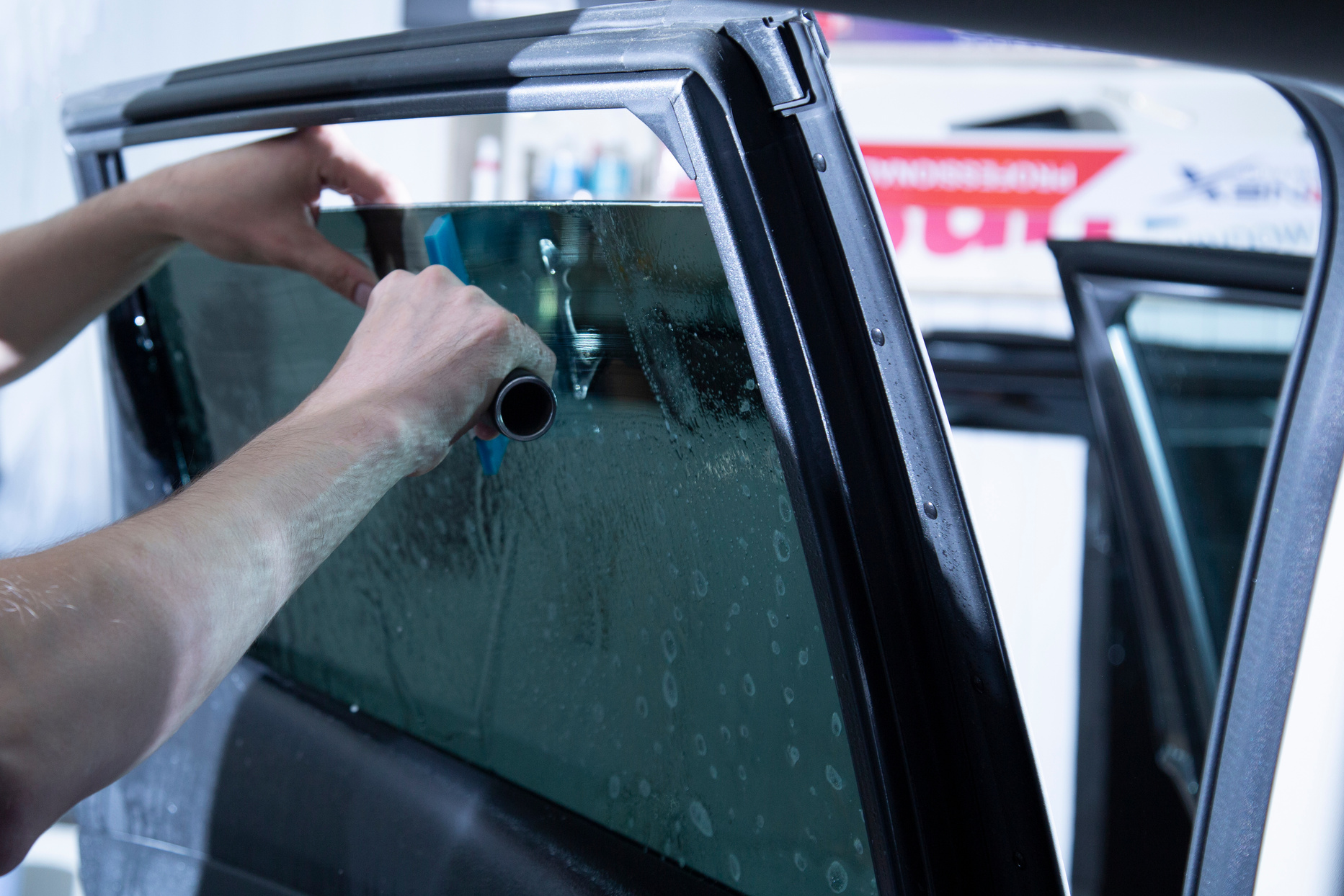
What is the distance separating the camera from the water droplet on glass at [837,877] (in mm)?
619

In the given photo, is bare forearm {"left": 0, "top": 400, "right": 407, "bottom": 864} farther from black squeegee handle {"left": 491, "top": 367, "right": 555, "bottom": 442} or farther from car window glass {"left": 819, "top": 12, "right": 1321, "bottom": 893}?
car window glass {"left": 819, "top": 12, "right": 1321, "bottom": 893}

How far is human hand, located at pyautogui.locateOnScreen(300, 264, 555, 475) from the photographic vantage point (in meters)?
0.64

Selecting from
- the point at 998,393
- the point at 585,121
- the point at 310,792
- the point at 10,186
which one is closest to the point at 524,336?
the point at 310,792

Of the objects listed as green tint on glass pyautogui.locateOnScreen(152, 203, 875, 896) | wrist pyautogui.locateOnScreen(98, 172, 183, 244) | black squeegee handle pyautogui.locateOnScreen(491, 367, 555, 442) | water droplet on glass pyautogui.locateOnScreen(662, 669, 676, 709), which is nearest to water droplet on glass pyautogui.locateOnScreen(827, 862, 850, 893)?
green tint on glass pyautogui.locateOnScreen(152, 203, 875, 896)

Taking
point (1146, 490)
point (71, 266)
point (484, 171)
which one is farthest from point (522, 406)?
Answer: point (1146, 490)

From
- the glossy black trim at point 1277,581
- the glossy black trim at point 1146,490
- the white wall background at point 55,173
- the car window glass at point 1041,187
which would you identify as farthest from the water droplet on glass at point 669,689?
the white wall background at point 55,173

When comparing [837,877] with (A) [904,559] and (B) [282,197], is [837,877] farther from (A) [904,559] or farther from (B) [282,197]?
(B) [282,197]

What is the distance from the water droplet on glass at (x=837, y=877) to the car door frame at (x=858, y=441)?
0.21ft

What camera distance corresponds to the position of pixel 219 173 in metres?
0.90

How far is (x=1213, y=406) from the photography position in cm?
192

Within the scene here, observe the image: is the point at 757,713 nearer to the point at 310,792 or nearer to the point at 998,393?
the point at 310,792

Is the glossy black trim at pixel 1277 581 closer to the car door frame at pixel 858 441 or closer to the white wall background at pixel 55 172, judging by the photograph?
the car door frame at pixel 858 441

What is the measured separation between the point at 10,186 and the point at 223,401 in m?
2.09

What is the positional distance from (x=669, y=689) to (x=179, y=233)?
0.67 metres
